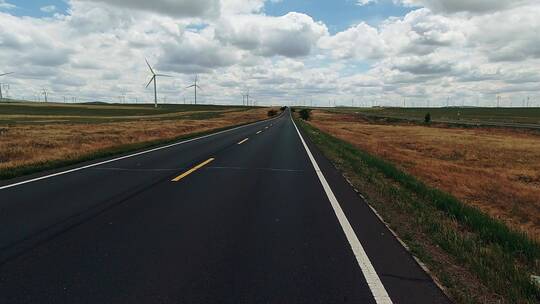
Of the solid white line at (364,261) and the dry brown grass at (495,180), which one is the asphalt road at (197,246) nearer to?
the solid white line at (364,261)

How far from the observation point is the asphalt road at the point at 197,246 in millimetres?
3473

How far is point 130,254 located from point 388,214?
4.25 m

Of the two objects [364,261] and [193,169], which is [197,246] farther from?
[193,169]

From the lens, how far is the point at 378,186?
29.3ft

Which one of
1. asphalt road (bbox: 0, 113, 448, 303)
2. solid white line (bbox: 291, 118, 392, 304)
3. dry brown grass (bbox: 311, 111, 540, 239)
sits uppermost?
solid white line (bbox: 291, 118, 392, 304)

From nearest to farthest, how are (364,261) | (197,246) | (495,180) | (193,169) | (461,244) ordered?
(364,261)
(197,246)
(461,244)
(193,169)
(495,180)

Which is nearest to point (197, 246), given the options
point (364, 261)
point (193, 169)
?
point (364, 261)

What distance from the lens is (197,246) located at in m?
4.62

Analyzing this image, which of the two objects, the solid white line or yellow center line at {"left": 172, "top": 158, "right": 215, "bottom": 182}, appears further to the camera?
yellow center line at {"left": 172, "top": 158, "right": 215, "bottom": 182}

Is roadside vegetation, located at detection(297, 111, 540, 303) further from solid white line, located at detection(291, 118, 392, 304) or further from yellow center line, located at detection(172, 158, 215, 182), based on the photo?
yellow center line, located at detection(172, 158, 215, 182)

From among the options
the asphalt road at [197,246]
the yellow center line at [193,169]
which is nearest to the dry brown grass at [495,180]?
the asphalt road at [197,246]

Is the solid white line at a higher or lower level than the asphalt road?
higher

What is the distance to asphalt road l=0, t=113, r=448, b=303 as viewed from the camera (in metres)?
3.47

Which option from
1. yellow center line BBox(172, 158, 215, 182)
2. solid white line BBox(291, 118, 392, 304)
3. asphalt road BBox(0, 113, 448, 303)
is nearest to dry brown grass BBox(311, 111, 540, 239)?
solid white line BBox(291, 118, 392, 304)
